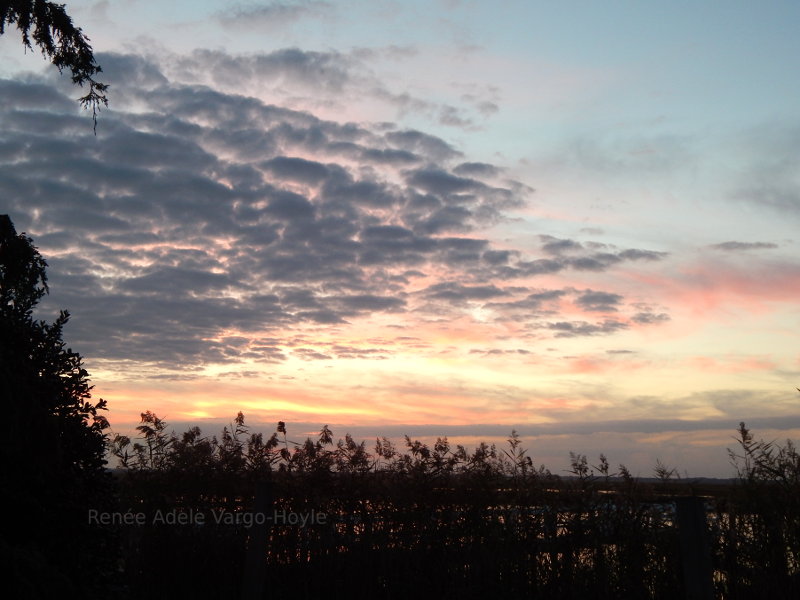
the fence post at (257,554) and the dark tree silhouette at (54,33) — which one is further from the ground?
the dark tree silhouette at (54,33)

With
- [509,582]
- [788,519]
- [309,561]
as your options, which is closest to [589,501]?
[509,582]

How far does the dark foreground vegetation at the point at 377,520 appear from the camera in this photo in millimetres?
6633

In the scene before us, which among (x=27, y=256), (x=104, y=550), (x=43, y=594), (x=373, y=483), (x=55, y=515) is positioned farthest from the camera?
(x=373, y=483)

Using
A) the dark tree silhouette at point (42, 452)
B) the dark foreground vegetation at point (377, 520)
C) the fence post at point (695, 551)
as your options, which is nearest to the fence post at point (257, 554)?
the dark foreground vegetation at point (377, 520)

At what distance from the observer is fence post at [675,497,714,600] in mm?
6590

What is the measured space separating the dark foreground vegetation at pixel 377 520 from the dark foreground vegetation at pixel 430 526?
0.02 m

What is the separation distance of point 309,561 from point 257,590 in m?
1.63

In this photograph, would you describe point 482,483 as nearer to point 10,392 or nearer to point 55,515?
point 55,515

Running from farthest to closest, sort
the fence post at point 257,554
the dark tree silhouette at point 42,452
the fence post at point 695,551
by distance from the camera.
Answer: the fence post at point 257,554 < the fence post at point 695,551 < the dark tree silhouette at point 42,452

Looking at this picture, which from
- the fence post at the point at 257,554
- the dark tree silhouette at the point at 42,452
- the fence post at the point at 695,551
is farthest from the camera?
the fence post at the point at 257,554

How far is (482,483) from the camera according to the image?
9641mm

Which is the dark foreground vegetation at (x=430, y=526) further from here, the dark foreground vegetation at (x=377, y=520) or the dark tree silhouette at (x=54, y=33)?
the dark tree silhouette at (x=54, y=33)

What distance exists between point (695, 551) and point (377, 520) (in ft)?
13.8

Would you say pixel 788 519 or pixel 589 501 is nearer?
pixel 788 519
